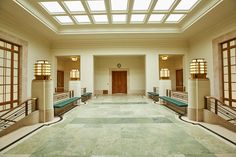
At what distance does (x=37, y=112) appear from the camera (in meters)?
4.98

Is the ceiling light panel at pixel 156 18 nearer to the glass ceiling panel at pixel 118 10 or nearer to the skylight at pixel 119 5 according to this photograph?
the glass ceiling panel at pixel 118 10

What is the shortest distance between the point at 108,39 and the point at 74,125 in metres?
7.58

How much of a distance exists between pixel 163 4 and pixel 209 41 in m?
3.91

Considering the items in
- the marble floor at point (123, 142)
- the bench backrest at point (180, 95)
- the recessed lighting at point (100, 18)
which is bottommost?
the marble floor at point (123, 142)

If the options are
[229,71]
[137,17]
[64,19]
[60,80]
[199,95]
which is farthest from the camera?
[60,80]

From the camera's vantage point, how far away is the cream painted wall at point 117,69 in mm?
14477

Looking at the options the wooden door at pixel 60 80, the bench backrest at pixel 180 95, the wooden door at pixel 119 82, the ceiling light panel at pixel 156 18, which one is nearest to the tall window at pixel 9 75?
the wooden door at pixel 60 80

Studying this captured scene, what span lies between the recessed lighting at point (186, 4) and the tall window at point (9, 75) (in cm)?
859

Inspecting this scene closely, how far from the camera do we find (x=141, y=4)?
7059 mm

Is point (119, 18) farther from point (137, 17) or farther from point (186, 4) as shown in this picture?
point (186, 4)

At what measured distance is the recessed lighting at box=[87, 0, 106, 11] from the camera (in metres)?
6.79

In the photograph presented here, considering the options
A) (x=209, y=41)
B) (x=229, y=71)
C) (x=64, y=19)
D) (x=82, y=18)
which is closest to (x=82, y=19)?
(x=82, y=18)

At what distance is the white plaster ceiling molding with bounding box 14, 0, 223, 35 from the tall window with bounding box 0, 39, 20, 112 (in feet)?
7.11

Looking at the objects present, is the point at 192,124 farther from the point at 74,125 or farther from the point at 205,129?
the point at 74,125
